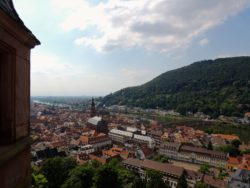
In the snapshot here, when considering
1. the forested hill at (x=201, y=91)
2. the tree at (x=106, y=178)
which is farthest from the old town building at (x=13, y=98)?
the forested hill at (x=201, y=91)

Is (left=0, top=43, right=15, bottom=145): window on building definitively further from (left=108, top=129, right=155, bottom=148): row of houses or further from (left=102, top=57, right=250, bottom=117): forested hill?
(left=102, top=57, right=250, bottom=117): forested hill

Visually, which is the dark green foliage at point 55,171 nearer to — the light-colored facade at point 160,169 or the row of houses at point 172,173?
the row of houses at point 172,173

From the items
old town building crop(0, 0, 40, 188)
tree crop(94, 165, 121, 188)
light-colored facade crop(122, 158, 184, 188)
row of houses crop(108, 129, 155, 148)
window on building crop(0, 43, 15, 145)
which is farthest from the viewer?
row of houses crop(108, 129, 155, 148)

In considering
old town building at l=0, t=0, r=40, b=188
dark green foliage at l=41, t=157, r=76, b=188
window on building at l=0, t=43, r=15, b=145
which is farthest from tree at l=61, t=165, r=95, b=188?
window on building at l=0, t=43, r=15, b=145

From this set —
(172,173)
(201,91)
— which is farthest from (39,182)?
(201,91)

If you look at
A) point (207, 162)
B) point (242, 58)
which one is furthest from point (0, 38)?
point (242, 58)

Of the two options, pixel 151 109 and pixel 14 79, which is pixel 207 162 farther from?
pixel 151 109

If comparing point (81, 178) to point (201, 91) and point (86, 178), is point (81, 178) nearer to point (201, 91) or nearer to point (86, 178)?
point (86, 178)
